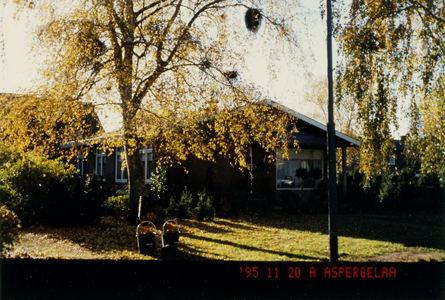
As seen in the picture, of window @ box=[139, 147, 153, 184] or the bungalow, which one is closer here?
the bungalow

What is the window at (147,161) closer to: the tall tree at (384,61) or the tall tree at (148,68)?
the tall tree at (148,68)

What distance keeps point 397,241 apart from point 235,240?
4.32 metres

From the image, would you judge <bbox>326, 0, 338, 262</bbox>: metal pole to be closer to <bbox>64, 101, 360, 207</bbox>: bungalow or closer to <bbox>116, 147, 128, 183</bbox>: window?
<bbox>64, 101, 360, 207</bbox>: bungalow

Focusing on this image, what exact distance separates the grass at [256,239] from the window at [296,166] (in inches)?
173

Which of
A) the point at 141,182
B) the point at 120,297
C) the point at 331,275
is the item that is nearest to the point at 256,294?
the point at 331,275

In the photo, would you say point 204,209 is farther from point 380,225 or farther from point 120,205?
point 380,225

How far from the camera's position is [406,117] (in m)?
7.42

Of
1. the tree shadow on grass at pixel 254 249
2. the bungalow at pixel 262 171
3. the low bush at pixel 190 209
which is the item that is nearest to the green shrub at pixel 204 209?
the low bush at pixel 190 209

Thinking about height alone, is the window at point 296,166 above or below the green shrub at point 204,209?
above

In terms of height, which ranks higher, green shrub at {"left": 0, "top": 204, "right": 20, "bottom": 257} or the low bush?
green shrub at {"left": 0, "top": 204, "right": 20, "bottom": 257}

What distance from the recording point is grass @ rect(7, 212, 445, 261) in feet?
29.1

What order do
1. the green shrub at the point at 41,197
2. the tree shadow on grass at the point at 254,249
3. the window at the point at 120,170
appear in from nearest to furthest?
the tree shadow on grass at the point at 254,249 → the green shrub at the point at 41,197 → the window at the point at 120,170

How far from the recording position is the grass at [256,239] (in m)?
8.87

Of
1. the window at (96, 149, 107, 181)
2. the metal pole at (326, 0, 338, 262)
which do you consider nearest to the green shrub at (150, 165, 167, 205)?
the window at (96, 149, 107, 181)
